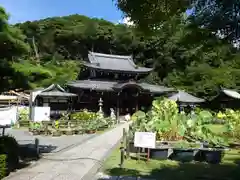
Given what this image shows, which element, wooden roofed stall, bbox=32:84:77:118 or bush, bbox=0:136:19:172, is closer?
bush, bbox=0:136:19:172

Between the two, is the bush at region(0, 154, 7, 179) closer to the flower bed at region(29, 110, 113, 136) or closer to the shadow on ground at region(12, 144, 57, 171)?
the shadow on ground at region(12, 144, 57, 171)

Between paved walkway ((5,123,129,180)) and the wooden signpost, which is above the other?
the wooden signpost

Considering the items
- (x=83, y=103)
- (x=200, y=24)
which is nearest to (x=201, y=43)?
(x=200, y=24)

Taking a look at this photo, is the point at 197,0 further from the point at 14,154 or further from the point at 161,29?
the point at 14,154

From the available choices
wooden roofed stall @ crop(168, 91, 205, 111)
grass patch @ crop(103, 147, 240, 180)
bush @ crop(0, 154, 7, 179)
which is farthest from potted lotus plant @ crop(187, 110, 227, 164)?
wooden roofed stall @ crop(168, 91, 205, 111)

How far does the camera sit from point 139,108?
39.9 meters

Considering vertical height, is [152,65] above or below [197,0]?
above

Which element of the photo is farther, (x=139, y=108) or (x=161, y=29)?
(x=139, y=108)

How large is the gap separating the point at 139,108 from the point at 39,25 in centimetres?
4117

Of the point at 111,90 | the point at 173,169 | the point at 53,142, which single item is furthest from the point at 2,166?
the point at 111,90

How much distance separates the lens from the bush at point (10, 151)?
390 inches

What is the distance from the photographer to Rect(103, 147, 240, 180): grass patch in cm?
997

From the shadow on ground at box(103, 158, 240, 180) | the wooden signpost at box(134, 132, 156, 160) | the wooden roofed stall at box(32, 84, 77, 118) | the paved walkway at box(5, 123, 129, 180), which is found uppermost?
the wooden roofed stall at box(32, 84, 77, 118)

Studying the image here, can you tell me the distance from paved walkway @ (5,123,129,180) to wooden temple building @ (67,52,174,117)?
22.5 meters
